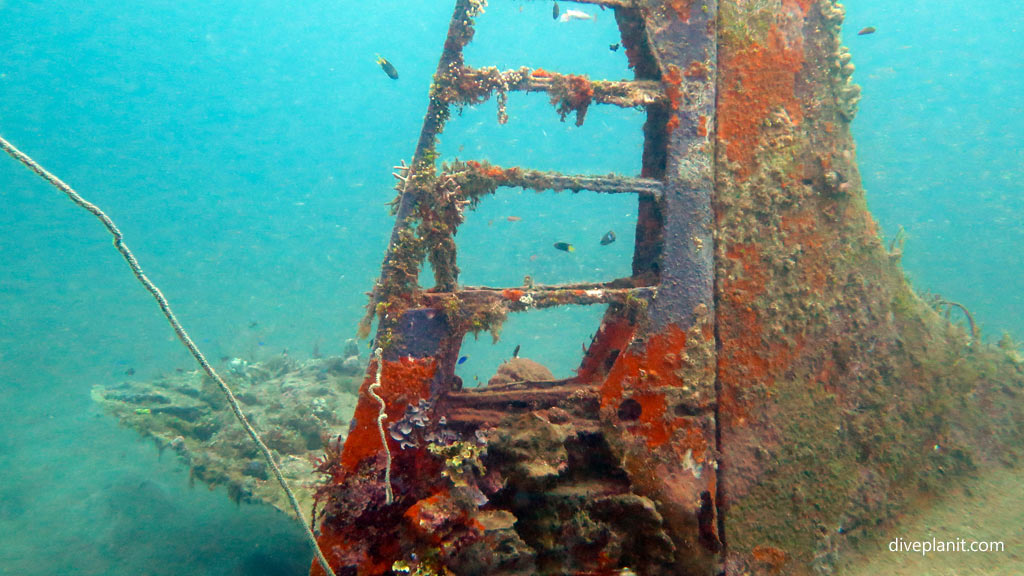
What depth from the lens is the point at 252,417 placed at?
34.7 ft

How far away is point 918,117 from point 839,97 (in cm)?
12635

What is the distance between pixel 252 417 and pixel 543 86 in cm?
1040

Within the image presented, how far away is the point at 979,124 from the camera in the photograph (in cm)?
9150

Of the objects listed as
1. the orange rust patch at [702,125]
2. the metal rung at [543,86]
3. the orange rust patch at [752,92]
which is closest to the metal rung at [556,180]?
the orange rust patch at [702,125]

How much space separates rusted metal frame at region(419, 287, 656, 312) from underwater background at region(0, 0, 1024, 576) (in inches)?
205

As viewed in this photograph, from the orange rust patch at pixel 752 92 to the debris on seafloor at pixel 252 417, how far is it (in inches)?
221

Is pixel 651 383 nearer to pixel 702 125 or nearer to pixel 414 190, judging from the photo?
pixel 702 125

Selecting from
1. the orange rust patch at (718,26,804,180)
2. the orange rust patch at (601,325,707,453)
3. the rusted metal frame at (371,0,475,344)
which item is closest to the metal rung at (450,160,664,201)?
the rusted metal frame at (371,0,475,344)

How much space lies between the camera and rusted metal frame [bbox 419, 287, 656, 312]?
3.80 meters

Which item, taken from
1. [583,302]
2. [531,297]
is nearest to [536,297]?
[531,297]

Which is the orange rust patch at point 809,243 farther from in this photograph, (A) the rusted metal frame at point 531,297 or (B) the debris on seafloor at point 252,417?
(B) the debris on seafloor at point 252,417

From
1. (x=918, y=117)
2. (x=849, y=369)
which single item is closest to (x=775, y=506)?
(x=849, y=369)

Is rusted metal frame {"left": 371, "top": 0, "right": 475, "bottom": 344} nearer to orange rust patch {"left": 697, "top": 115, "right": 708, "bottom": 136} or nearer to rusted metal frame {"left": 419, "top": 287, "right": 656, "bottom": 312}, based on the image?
rusted metal frame {"left": 419, "top": 287, "right": 656, "bottom": 312}

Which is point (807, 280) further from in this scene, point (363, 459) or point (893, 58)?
point (893, 58)
